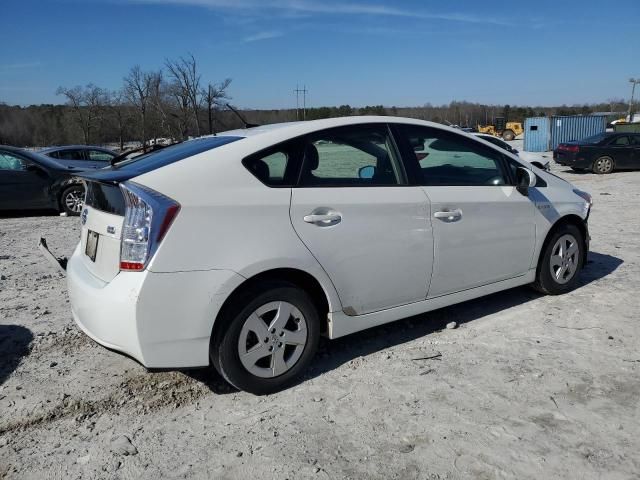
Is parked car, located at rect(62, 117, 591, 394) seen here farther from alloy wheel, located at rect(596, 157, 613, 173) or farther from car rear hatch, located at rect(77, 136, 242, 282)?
alloy wheel, located at rect(596, 157, 613, 173)

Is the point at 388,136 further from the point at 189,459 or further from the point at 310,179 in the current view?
the point at 189,459

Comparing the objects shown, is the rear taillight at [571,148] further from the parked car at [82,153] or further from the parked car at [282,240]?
the parked car at [282,240]

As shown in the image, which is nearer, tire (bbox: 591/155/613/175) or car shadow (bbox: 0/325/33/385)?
car shadow (bbox: 0/325/33/385)

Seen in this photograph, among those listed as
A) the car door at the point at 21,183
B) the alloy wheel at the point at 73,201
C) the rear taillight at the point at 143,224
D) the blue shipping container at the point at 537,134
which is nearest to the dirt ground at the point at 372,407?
the rear taillight at the point at 143,224

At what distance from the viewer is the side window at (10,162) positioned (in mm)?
10203

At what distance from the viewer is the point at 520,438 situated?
2693mm

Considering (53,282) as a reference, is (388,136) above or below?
above

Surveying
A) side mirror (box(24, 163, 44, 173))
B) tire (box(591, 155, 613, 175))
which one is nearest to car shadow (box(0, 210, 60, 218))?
side mirror (box(24, 163, 44, 173))

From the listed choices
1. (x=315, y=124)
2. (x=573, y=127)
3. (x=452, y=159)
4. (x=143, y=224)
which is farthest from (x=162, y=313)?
(x=573, y=127)

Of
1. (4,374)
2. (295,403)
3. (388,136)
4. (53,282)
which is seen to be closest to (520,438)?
(295,403)

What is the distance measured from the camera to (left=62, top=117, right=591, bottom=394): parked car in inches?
110

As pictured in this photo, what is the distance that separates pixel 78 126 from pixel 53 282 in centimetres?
6886

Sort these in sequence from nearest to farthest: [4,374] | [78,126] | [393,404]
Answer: [393,404], [4,374], [78,126]

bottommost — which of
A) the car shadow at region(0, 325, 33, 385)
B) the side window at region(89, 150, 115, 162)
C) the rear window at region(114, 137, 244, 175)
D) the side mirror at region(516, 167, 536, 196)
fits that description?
the car shadow at region(0, 325, 33, 385)
